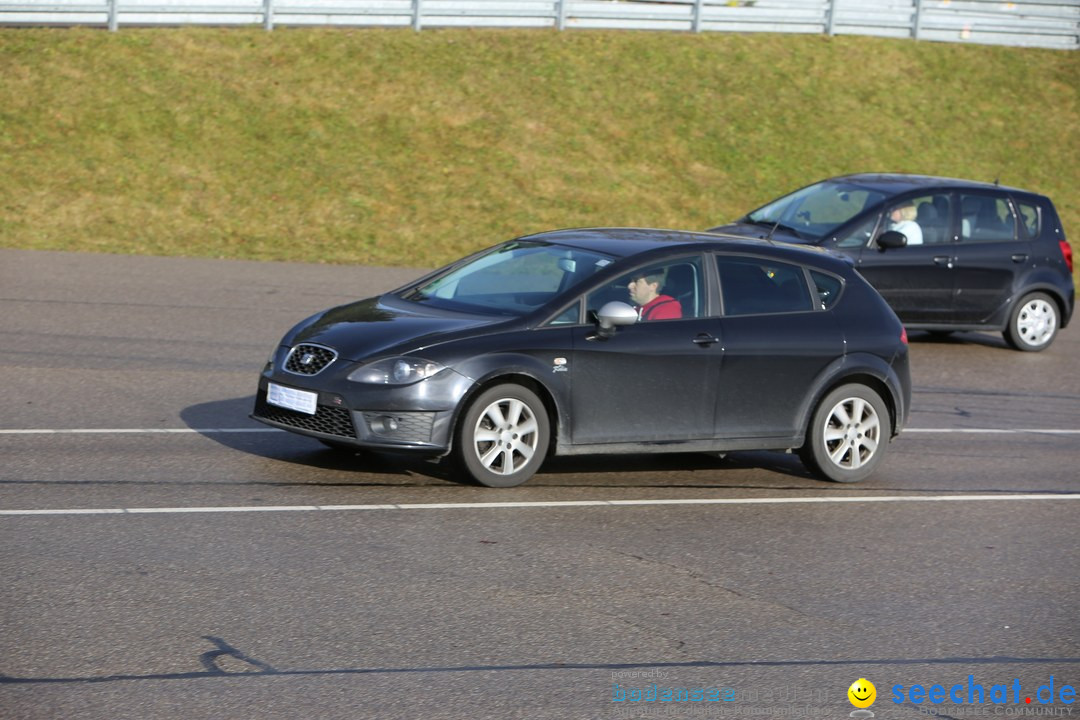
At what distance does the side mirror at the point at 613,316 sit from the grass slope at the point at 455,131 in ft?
42.2

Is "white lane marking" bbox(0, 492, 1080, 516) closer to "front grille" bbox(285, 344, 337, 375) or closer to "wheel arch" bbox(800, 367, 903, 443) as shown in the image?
"wheel arch" bbox(800, 367, 903, 443)

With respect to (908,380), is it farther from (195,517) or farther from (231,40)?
(231,40)

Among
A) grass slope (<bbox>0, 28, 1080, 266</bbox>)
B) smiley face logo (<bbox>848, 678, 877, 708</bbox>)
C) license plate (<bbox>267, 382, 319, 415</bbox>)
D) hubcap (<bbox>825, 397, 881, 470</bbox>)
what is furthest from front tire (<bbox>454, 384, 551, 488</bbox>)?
grass slope (<bbox>0, 28, 1080, 266</bbox>)

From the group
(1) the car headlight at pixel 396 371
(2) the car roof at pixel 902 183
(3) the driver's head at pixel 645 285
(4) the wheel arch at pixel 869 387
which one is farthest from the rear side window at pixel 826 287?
(2) the car roof at pixel 902 183

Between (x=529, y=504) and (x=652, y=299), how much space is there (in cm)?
167

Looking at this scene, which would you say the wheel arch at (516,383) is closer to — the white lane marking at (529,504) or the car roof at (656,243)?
the white lane marking at (529,504)

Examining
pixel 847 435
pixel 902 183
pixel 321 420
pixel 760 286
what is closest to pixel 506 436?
pixel 321 420

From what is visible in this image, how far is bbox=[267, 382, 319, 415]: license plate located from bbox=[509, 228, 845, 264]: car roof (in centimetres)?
196

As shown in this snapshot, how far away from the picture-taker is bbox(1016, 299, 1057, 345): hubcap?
17.6 m

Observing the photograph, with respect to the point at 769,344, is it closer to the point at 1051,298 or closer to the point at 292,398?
the point at 292,398

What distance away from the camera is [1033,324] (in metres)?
17.6

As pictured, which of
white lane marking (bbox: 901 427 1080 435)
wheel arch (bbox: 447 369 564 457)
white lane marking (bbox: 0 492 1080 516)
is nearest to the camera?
white lane marking (bbox: 0 492 1080 516)

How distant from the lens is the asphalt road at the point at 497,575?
5746mm

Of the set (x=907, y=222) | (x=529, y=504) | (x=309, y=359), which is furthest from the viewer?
(x=907, y=222)
